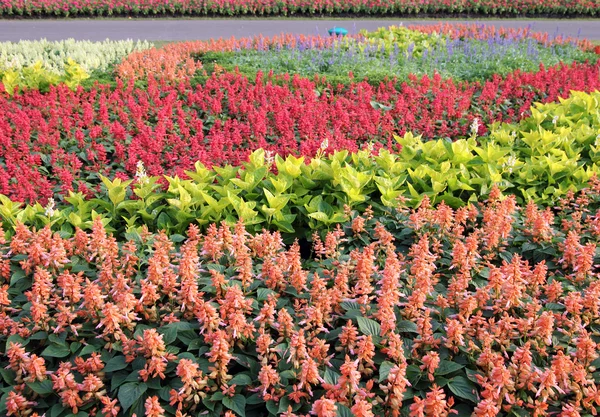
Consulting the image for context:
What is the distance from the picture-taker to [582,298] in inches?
121

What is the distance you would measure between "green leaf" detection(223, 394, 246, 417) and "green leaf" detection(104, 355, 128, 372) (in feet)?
1.60

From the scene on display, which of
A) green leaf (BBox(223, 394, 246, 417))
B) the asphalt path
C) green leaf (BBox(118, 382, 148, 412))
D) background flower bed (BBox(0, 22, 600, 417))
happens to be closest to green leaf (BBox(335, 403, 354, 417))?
background flower bed (BBox(0, 22, 600, 417))

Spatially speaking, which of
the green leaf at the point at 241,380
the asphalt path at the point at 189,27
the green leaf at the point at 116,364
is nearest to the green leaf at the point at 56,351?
the green leaf at the point at 116,364

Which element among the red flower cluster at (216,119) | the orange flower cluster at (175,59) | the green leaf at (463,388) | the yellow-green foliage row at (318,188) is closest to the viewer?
the green leaf at (463,388)

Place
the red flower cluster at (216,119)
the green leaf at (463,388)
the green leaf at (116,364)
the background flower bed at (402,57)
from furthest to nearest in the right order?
the background flower bed at (402,57), the red flower cluster at (216,119), the green leaf at (116,364), the green leaf at (463,388)

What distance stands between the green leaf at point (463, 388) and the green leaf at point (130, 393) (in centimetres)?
129

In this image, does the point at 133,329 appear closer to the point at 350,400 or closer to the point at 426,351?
the point at 350,400

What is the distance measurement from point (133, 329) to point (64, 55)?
8057 mm

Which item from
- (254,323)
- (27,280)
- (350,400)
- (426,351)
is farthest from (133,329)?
(426,351)

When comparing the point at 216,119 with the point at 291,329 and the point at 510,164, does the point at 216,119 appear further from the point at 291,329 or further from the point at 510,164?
the point at 291,329

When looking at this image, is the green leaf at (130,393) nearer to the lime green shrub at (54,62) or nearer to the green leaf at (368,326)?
the green leaf at (368,326)

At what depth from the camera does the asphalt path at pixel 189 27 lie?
15680 millimetres

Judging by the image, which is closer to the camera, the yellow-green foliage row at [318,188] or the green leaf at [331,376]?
the green leaf at [331,376]


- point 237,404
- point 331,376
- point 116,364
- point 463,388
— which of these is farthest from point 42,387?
point 463,388
